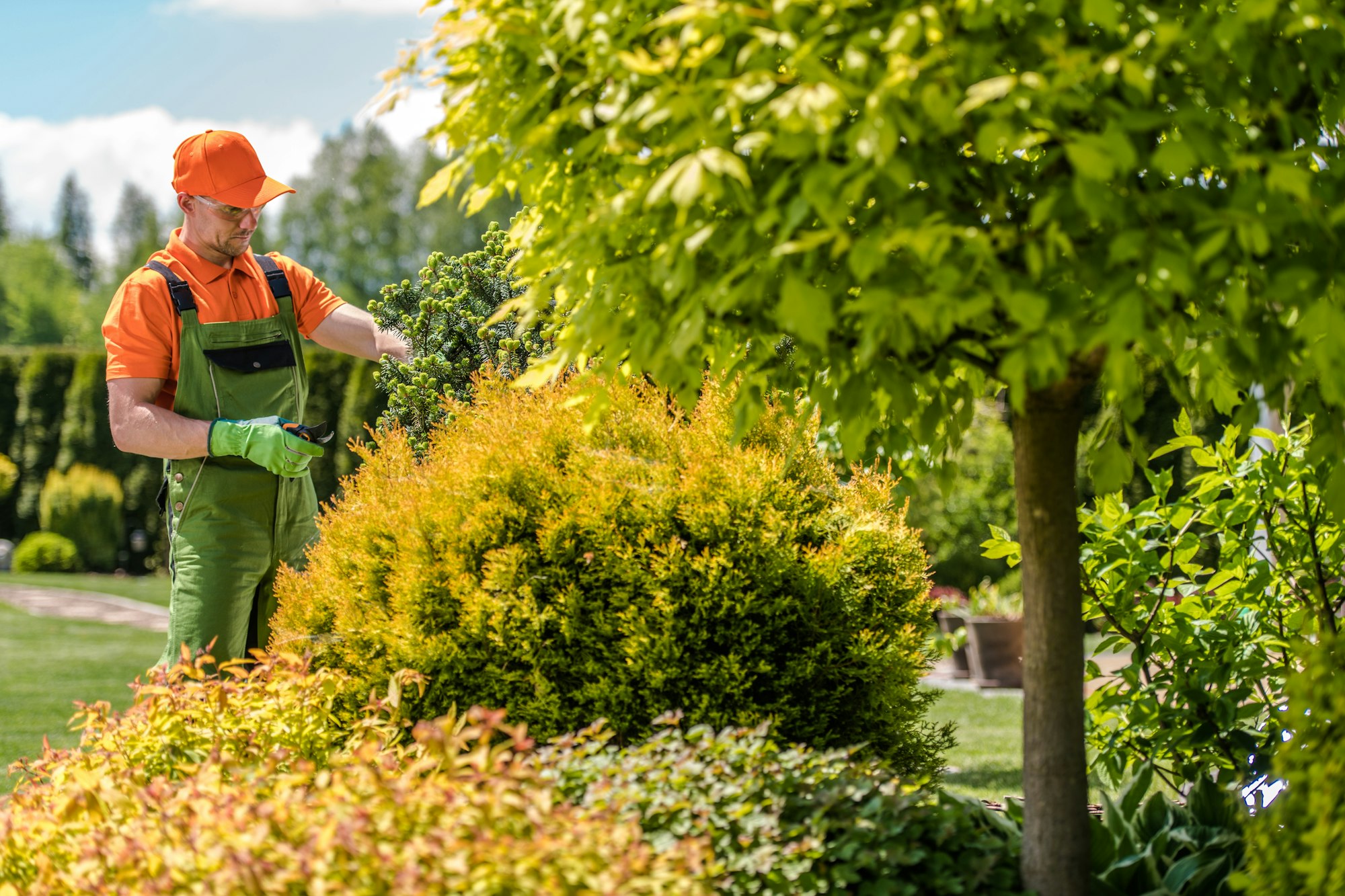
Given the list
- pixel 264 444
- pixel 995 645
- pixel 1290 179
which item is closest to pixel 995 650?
pixel 995 645

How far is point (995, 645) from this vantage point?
7910 mm

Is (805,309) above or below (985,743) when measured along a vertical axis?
above

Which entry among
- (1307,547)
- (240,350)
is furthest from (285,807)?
(1307,547)

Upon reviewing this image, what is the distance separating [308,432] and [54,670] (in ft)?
24.7

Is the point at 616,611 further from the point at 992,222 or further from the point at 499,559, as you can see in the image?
the point at 992,222

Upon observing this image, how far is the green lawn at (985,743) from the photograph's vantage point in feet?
16.6

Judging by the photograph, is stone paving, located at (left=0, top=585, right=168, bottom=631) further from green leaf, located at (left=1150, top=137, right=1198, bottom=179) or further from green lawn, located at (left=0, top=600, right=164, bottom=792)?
green leaf, located at (left=1150, top=137, right=1198, bottom=179)

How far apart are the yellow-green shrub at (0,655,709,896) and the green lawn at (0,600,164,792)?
3.61 m

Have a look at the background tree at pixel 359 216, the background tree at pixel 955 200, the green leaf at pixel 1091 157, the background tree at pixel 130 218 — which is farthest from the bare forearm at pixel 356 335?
the background tree at pixel 130 218

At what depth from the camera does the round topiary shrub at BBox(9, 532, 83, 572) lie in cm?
1661

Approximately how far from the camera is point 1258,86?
6.07 ft

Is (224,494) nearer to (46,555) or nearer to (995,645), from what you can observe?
(995,645)

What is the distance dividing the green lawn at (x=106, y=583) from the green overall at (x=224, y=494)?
36.8ft

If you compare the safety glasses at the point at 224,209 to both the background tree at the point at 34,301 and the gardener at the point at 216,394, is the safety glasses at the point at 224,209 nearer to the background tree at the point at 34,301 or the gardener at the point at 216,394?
the gardener at the point at 216,394
